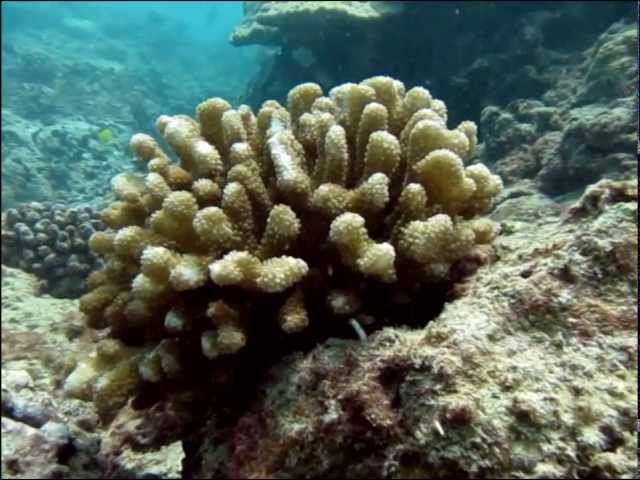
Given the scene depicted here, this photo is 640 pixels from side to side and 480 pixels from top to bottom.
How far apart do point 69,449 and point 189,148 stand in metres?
1.36

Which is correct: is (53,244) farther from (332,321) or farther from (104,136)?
(104,136)

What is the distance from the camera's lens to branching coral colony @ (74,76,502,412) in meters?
2.13

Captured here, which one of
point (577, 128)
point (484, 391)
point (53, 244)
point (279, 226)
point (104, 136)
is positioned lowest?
point (484, 391)

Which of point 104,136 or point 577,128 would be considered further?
point 104,136

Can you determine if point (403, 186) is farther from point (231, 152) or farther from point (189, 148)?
point (189, 148)

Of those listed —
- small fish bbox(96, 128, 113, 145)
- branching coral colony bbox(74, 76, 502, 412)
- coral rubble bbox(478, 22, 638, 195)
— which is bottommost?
branching coral colony bbox(74, 76, 502, 412)

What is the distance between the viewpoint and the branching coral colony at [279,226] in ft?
6.98

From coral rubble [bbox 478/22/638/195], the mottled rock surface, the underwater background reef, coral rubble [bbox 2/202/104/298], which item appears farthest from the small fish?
the mottled rock surface

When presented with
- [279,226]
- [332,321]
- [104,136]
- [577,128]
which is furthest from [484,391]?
[104,136]

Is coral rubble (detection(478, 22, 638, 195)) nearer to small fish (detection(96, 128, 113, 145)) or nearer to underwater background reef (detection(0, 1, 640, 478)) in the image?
underwater background reef (detection(0, 1, 640, 478))

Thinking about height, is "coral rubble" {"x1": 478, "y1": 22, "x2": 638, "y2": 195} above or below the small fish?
below

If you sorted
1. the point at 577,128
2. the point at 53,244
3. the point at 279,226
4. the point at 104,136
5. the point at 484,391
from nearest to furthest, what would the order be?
the point at 484,391 < the point at 279,226 < the point at 53,244 < the point at 577,128 < the point at 104,136

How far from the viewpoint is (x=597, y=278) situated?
2010mm

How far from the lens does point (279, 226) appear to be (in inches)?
85.2
